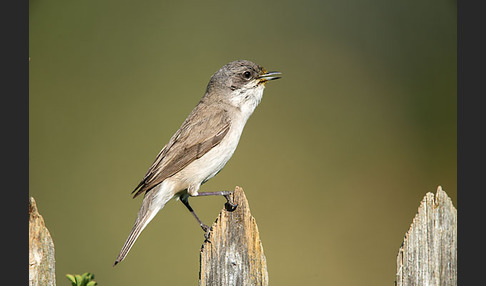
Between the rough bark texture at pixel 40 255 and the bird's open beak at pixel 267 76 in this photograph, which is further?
the bird's open beak at pixel 267 76

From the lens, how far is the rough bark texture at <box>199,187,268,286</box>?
2793mm

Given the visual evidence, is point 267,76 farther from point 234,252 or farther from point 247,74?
point 234,252

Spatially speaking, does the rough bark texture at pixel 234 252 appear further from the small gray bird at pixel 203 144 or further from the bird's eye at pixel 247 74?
the bird's eye at pixel 247 74

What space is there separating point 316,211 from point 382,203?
71 cm

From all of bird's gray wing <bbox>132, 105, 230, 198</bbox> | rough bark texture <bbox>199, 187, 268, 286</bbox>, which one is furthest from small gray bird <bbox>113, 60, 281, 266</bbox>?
rough bark texture <bbox>199, 187, 268, 286</bbox>

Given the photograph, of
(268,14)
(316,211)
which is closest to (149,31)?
(268,14)

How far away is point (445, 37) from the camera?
5.36 metres

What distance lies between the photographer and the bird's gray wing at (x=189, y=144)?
12.1ft

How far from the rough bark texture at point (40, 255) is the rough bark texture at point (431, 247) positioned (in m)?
2.04

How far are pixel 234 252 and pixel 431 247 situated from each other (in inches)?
47.9

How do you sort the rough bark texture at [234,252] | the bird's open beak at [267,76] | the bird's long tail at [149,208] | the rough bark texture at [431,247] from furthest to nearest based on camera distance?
1. the bird's open beak at [267,76]
2. the bird's long tail at [149,208]
3. the rough bark texture at [431,247]
4. the rough bark texture at [234,252]

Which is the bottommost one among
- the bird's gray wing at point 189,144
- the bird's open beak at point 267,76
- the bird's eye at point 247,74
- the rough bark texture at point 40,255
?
the rough bark texture at point 40,255

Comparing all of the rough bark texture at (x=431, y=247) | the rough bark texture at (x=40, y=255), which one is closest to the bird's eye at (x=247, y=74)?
the rough bark texture at (x=431, y=247)

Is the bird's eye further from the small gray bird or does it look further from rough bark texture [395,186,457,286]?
rough bark texture [395,186,457,286]
